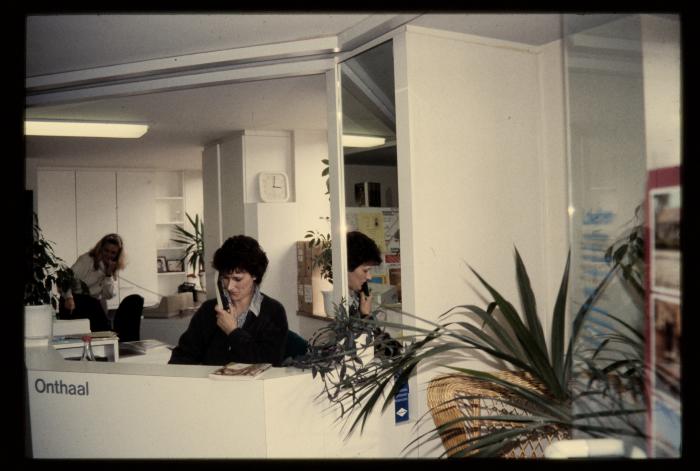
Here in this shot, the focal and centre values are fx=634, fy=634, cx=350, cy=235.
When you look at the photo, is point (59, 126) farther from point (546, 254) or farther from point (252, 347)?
point (546, 254)

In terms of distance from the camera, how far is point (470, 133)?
3518 millimetres

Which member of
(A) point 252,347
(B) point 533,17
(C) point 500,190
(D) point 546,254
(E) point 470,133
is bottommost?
(A) point 252,347

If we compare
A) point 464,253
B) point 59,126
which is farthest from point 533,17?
point 59,126

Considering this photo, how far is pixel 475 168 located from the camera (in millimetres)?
3537

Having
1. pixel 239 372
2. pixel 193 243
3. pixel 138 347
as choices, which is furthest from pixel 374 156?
pixel 193 243

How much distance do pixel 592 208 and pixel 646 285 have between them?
251mm

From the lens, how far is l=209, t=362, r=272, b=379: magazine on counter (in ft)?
8.39

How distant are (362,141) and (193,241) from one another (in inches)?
321

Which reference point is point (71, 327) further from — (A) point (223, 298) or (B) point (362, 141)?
(B) point (362, 141)

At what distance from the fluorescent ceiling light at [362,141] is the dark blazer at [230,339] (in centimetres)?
107

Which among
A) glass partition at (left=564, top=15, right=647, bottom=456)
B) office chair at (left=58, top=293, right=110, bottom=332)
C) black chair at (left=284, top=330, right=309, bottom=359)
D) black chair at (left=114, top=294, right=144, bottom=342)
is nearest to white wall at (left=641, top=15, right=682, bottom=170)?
glass partition at (left=564, top=15, right=647, bottom=456)

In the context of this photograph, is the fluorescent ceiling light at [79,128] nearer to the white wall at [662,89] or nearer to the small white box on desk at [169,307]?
the small white box on desk at [169,307]

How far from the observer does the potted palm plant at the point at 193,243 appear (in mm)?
10914

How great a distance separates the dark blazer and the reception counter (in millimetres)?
686
